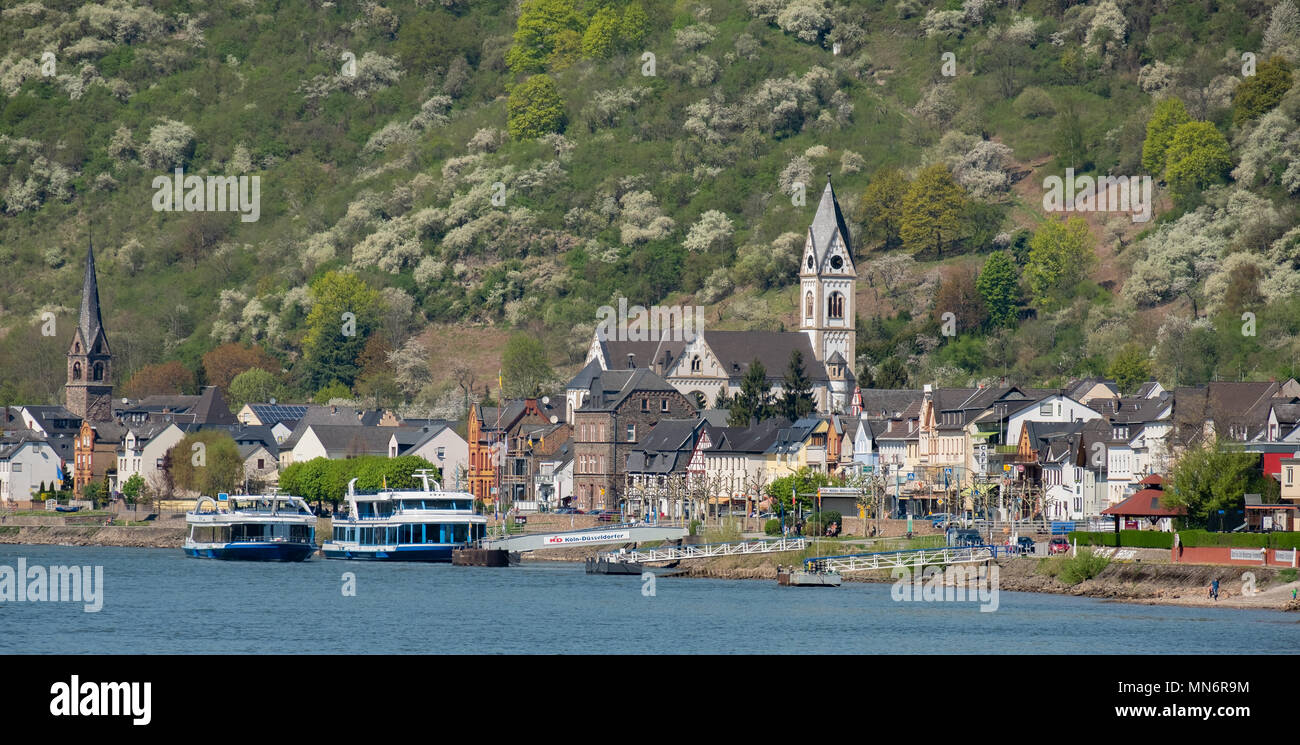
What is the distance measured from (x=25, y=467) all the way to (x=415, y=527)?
62.8 meters

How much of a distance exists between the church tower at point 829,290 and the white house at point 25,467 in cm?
6533

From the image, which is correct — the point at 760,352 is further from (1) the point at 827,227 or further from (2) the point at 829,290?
(1) the point at 827,227

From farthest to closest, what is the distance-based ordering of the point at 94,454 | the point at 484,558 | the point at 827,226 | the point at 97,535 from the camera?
the point at 827,226 → the point at 94,454 → the point at 97,535 → the point at 484,558

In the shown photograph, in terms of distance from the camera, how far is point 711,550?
9700 centimetres

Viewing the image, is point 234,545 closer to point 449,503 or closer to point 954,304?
point 449,503

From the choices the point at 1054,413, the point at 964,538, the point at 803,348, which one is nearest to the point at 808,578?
the point at 964,538

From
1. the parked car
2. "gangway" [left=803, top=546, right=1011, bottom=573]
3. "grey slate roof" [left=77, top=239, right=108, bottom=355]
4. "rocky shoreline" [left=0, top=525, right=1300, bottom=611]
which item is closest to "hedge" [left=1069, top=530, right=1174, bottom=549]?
"rocky shoreline" [left=0, top=525, right=1300, bottom=611]

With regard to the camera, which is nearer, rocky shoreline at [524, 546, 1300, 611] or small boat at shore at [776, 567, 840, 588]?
rocky shoreline at [524, 546, 1300, 611]

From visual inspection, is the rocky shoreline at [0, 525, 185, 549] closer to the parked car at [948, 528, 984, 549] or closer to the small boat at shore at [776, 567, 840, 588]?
the small boat at shore at [776, 567, 840, 588]

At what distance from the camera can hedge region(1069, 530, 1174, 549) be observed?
7362cm

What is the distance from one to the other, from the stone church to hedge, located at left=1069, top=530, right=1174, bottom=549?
7660cm

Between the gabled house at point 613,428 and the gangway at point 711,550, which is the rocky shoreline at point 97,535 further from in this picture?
the gangway at point 711,550
